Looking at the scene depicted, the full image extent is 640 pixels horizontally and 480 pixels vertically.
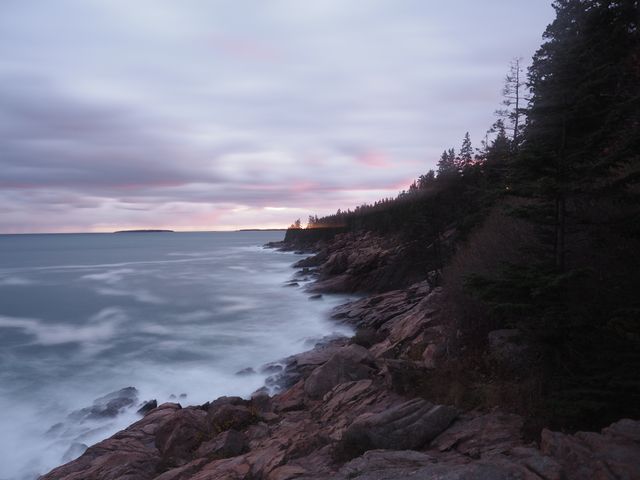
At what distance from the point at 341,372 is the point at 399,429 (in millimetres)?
6050

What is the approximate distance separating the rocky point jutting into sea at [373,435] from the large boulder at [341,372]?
4 cm

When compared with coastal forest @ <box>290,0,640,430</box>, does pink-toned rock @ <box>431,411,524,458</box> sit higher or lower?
lower

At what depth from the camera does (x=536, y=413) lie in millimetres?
7270

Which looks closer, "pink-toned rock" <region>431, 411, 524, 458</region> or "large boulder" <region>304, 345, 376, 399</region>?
"pink-toned rock" <region>431, 411, 524, 458</region>

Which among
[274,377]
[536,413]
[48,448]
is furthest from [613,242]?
[48,448]

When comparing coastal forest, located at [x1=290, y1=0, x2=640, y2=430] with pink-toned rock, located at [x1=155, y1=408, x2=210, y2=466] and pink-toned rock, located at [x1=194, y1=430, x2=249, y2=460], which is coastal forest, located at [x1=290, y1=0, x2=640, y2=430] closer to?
pink-toned rock, located at [x1=194, y1=430, x2=249, y2=460]

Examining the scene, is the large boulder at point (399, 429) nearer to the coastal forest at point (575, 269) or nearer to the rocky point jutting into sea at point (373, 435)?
the rocky point jutting into sea at point (373, 435)

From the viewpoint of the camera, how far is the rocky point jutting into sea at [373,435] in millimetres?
5910

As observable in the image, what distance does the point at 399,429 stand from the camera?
802cm

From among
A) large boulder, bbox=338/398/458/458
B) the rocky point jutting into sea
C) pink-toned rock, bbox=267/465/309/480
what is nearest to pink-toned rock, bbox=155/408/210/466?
the rocky point jutting into sea

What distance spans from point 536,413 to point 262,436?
7.24 meters

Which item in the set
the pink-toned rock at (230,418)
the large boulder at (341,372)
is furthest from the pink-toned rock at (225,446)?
the large boulder at (341,372)

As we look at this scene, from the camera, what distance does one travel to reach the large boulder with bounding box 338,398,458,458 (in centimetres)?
786

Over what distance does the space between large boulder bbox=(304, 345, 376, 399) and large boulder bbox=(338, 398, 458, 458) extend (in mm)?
4886
